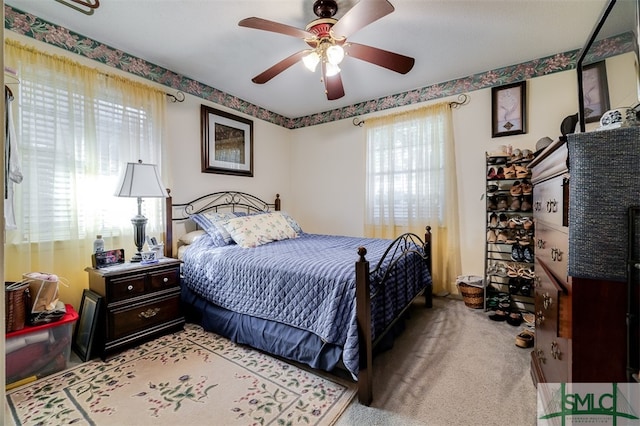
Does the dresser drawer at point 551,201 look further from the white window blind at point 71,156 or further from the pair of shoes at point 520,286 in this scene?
the white window blind at point 71,156

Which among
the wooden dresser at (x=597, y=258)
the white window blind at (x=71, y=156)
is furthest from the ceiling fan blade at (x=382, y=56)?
the white window blind at (x=71, y=156)

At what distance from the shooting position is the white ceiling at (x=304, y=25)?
79.9 inches

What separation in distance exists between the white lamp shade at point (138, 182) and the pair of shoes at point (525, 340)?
315 centimetres

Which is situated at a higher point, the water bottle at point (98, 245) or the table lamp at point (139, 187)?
the table lamp at point (139, 187)

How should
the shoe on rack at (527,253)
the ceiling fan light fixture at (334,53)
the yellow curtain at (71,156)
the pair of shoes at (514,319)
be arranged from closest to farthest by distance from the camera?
the ceiling fan light fixture at (334,53) → the yellow curtain at (71,156) → the pair of shoes at (514,319) → the shoe on rack at (527,253)

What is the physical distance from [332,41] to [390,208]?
2.20m

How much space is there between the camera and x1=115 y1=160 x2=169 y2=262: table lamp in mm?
2248

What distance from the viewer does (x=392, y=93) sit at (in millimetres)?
3641

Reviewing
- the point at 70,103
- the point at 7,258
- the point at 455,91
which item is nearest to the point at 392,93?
the point at 455,91

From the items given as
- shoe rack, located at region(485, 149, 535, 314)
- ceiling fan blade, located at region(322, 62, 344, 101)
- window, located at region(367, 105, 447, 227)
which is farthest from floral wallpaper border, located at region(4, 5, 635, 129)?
ceiling fan blade, located at region(322, 62, 344, 101)

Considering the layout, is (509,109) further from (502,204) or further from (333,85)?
(333,85)

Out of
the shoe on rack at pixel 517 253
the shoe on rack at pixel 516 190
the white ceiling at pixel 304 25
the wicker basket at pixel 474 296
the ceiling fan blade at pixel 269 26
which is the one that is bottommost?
the wicker basket at pixel 474 296

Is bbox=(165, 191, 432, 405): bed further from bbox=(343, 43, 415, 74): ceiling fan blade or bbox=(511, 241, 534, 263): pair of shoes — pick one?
bbox=(343, 43, 415, 74): ceiling fan blade

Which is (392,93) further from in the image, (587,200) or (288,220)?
(587,200)
